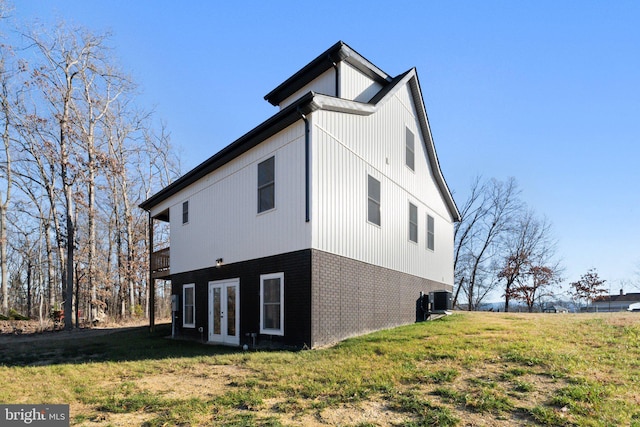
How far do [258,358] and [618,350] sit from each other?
6990 millimetres

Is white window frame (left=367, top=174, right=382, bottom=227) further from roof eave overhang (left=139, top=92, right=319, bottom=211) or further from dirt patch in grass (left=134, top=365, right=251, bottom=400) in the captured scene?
dirt patch in grass (left=134, top=365, right=251, bottom=400)

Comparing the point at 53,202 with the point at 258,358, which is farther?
the point at 53,202

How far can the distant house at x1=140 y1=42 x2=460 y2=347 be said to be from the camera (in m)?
10.1

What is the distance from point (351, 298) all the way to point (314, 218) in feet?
8.43

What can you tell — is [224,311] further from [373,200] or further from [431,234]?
[431,234]

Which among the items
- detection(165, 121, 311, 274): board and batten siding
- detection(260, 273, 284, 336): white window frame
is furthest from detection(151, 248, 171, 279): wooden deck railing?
detection(260, 273, 284, 336): white window frame

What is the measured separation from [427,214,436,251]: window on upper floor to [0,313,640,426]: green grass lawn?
22.9ft

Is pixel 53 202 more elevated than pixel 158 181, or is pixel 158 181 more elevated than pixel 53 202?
pixel 158 181

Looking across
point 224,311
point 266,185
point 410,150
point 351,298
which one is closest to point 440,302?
point 410,150

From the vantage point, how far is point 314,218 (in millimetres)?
9898

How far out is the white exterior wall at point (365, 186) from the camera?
34.0ft

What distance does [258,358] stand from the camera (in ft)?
29.9

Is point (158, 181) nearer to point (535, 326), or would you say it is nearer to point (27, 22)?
point (27, 22)

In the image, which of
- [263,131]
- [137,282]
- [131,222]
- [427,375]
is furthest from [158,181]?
[427,375]
